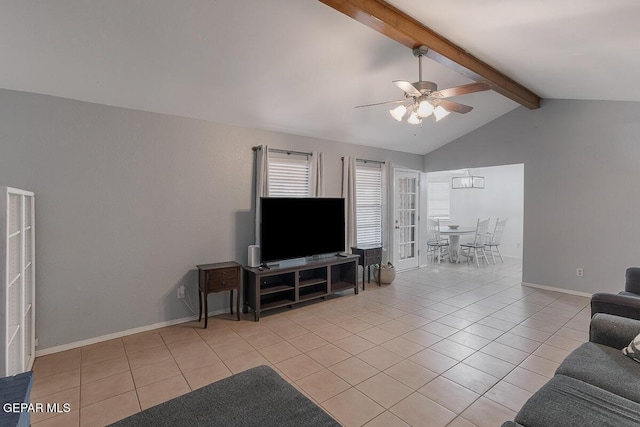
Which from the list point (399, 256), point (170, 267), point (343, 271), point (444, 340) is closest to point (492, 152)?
point (399, 256)

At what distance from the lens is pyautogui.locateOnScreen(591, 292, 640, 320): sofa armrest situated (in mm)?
2371

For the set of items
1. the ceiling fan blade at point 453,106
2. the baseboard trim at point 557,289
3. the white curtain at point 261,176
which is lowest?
the baseboard trim at point 557,289

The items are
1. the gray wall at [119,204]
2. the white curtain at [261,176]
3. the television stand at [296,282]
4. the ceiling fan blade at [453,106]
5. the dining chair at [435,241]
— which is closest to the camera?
the gray wall at [119,204]

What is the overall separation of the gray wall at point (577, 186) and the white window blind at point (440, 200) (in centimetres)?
368

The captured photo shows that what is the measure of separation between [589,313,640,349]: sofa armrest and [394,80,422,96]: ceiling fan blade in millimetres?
2179

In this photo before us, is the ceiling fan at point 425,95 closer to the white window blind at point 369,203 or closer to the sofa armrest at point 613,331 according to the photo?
the sofa armrest at point 613,331

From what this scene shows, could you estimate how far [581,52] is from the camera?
292 cm

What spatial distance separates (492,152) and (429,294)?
2.86m

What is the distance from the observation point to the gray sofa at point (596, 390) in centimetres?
138

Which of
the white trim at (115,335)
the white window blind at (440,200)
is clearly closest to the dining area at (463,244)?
the white window blind at (440,200)

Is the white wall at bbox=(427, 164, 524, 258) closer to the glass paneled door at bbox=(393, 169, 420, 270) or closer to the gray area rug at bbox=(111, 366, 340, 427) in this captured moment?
the glass paneled door at bbox=(393, 169, 420, 270)

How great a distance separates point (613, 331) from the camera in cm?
207

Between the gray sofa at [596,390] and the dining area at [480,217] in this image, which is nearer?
the gray sofa at [596,390]

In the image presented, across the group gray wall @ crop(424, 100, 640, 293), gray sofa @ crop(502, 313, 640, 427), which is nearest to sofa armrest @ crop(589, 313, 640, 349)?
gray sofa @ crop(502, 313, 640, 427)
